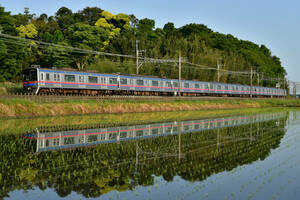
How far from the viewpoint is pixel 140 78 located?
46.4m

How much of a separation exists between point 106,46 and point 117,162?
67050 mm

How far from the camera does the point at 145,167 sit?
1154cm

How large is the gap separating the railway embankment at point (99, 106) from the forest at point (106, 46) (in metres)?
7.37

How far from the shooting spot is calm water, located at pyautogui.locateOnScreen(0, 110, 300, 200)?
898 centimetres

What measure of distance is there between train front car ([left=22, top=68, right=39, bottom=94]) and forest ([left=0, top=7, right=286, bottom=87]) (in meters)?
10.5

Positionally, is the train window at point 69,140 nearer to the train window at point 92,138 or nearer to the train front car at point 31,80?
the train window at point 92,138

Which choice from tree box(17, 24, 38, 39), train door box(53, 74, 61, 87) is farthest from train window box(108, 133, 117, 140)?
tree box(17, 24, 38, 39)

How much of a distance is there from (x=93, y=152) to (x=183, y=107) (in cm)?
3258

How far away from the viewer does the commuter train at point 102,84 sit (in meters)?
34.3

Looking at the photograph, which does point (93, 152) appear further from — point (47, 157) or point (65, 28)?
point (65, 28)

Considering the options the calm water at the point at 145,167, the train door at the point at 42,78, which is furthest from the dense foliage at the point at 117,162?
the train door at the point at 42,78

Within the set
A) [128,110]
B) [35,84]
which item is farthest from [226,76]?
[35,84]

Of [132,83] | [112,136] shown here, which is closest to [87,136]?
[112,136]

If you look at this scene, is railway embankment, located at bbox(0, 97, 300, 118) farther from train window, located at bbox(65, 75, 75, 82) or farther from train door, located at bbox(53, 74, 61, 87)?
train window, located at bbox(65, 75, 75, 82)
